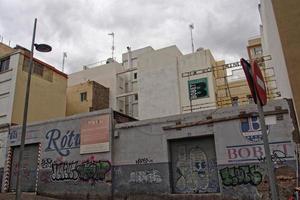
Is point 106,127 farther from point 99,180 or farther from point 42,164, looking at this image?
point 42,164

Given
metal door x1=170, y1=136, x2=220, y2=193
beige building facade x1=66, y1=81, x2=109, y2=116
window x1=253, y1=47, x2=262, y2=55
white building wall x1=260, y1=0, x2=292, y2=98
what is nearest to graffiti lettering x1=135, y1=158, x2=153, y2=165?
metal door x1=170, y1=136, x2=220, y2=193

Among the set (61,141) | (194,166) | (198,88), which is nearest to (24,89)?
(61,141)

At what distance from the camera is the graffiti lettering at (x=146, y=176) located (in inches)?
556

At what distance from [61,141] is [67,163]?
153 centimetres

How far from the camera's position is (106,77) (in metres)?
43.6

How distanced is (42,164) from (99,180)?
186 inches

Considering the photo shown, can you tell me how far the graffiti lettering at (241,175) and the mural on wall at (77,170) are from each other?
626cm

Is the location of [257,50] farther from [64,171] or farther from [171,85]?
[64,171]

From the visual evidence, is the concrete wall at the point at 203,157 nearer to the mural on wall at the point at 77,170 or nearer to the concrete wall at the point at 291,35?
the mural on wall at the point at 77,170

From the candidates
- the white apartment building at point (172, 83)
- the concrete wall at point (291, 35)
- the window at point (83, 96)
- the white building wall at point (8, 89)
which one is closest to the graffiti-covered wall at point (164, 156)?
the concrete wall at point (291, 35)

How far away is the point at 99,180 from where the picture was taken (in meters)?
15.4

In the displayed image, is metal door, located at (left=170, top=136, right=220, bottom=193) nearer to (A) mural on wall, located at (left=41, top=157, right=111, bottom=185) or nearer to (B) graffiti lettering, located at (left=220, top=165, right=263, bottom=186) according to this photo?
(B) graffiti lettering, located at (left=220, top=165, right=263, bottom=186)

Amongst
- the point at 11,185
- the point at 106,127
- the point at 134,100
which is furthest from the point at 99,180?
the point at 134,100

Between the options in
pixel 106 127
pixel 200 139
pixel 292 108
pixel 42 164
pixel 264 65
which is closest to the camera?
pixel 292 108
